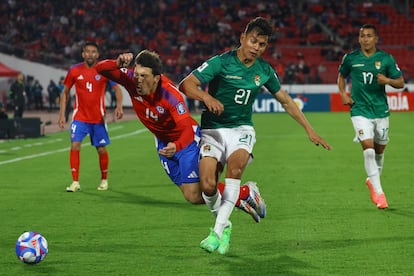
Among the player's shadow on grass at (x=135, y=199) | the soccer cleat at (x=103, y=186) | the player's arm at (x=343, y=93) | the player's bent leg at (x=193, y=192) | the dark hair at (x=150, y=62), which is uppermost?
the dark hair at (x=150, y=62)

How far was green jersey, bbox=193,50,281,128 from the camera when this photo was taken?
827 cm

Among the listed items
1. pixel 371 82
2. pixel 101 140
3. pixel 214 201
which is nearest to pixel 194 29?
pixel 101 140

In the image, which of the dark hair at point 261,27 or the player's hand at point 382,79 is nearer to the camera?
the dark hair at point 261,27

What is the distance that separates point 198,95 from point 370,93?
430cm

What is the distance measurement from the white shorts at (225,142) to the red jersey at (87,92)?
5.26 meters

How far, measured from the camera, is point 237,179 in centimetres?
817

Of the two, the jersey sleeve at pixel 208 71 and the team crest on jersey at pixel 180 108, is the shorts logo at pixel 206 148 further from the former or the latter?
the jersey sleeve at pixel 208 71

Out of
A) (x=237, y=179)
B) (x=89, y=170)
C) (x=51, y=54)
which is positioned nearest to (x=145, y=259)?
(x=237, y=179)

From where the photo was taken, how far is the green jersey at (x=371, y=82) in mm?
11328

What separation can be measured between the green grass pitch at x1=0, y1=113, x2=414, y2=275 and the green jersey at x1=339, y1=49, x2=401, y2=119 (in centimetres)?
126

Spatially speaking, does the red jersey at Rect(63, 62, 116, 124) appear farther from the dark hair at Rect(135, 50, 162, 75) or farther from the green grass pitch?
the dark hair at Rect(135, 50, 162, 75)

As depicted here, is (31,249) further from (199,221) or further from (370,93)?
(370,93)

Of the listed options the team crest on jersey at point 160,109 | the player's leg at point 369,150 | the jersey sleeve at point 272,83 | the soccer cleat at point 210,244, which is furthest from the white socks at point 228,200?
the player's leg at point 369,150

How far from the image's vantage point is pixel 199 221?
9.94 meters
